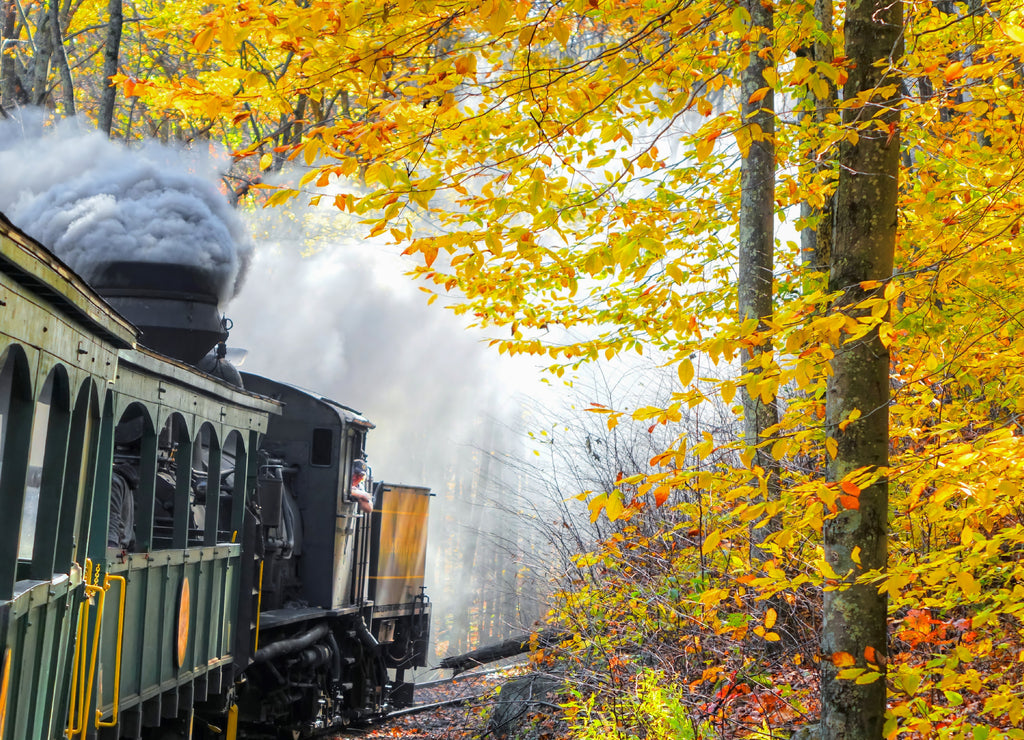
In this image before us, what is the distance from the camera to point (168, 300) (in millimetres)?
8570

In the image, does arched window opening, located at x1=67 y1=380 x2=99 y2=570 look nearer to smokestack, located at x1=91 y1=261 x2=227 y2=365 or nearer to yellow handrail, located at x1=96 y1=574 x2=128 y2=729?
yellow handrail, located at x1=96 y1=574 x2=128 y2=729

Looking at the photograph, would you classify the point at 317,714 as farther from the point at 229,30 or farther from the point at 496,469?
the point at 496,469

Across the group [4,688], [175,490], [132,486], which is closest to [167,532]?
[175,490]

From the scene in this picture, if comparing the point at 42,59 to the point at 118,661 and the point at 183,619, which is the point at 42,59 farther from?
the point at 118,661

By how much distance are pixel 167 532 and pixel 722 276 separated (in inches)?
195

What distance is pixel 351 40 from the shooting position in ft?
12.8

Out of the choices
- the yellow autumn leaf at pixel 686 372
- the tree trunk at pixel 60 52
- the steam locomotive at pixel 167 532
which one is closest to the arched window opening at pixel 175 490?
the steam locomotive at pixel 167 532

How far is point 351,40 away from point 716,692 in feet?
14.6

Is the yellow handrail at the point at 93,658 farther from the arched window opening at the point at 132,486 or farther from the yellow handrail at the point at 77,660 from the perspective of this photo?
the arched window opening at the point at 132,486

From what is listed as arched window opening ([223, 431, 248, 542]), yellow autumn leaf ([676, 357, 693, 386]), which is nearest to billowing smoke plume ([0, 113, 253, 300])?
arched window opening ([223, 431, 248, 542])

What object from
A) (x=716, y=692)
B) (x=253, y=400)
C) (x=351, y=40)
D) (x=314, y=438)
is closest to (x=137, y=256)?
(x=253, y=400)

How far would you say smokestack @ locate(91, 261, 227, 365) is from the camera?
8.45m

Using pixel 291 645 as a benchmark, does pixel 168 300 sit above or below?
above

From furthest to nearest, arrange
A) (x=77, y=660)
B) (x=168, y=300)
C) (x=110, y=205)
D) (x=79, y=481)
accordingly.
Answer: (x=110, y=205) < (x=168, y=300) < (x=77, y=660) < (x=79, y=481)
